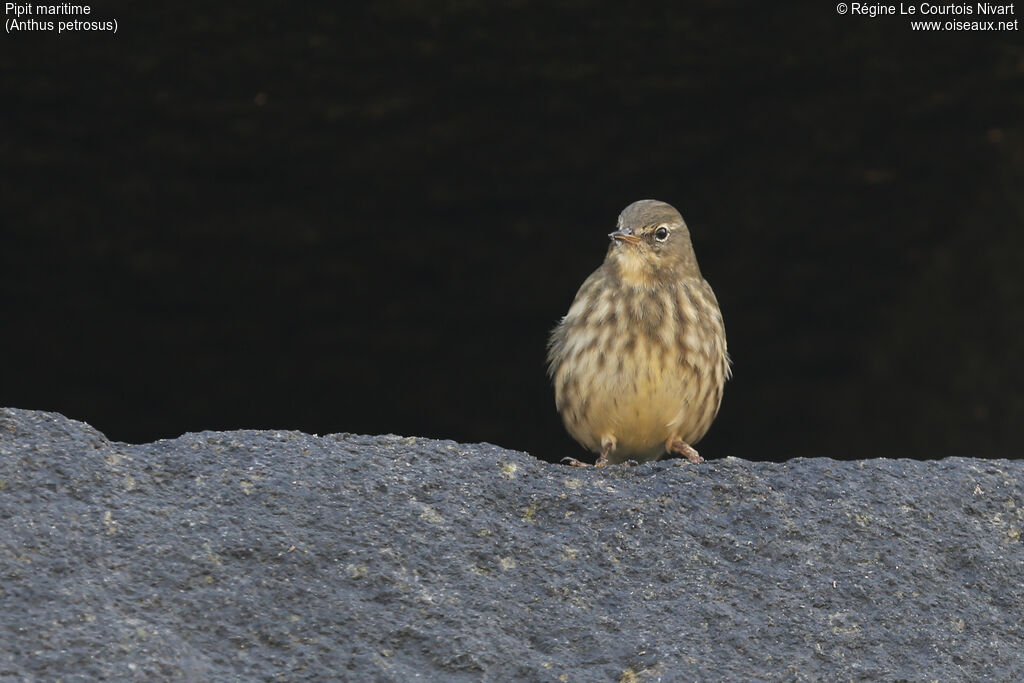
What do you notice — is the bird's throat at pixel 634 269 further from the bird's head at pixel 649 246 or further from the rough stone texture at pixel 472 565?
the rough stone texture at pixel 472 565

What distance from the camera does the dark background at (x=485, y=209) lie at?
6.48 metres

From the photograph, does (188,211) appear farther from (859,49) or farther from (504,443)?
(859,49)

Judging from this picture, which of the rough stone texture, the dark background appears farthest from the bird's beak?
the rough stone texture

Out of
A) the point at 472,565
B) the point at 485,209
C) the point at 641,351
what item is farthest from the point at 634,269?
the point at 472,565

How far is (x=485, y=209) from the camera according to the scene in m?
7.34

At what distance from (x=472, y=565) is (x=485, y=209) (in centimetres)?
391

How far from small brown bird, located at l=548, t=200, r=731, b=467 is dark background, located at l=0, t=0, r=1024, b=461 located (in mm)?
892

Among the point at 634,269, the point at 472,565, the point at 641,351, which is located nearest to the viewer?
the point at 472,565

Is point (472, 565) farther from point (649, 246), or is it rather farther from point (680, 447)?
point (649, 246)

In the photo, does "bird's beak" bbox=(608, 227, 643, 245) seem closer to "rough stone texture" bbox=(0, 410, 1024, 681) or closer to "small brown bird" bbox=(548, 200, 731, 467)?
"small brown bird" bbox=(548, 200, 731, 467)

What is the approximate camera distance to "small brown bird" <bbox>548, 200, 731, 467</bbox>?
19.6 feet

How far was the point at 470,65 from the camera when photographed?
6.55 m

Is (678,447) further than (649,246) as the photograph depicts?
No

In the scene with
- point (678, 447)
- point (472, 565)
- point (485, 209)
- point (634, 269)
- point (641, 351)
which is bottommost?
point (678, 447)
